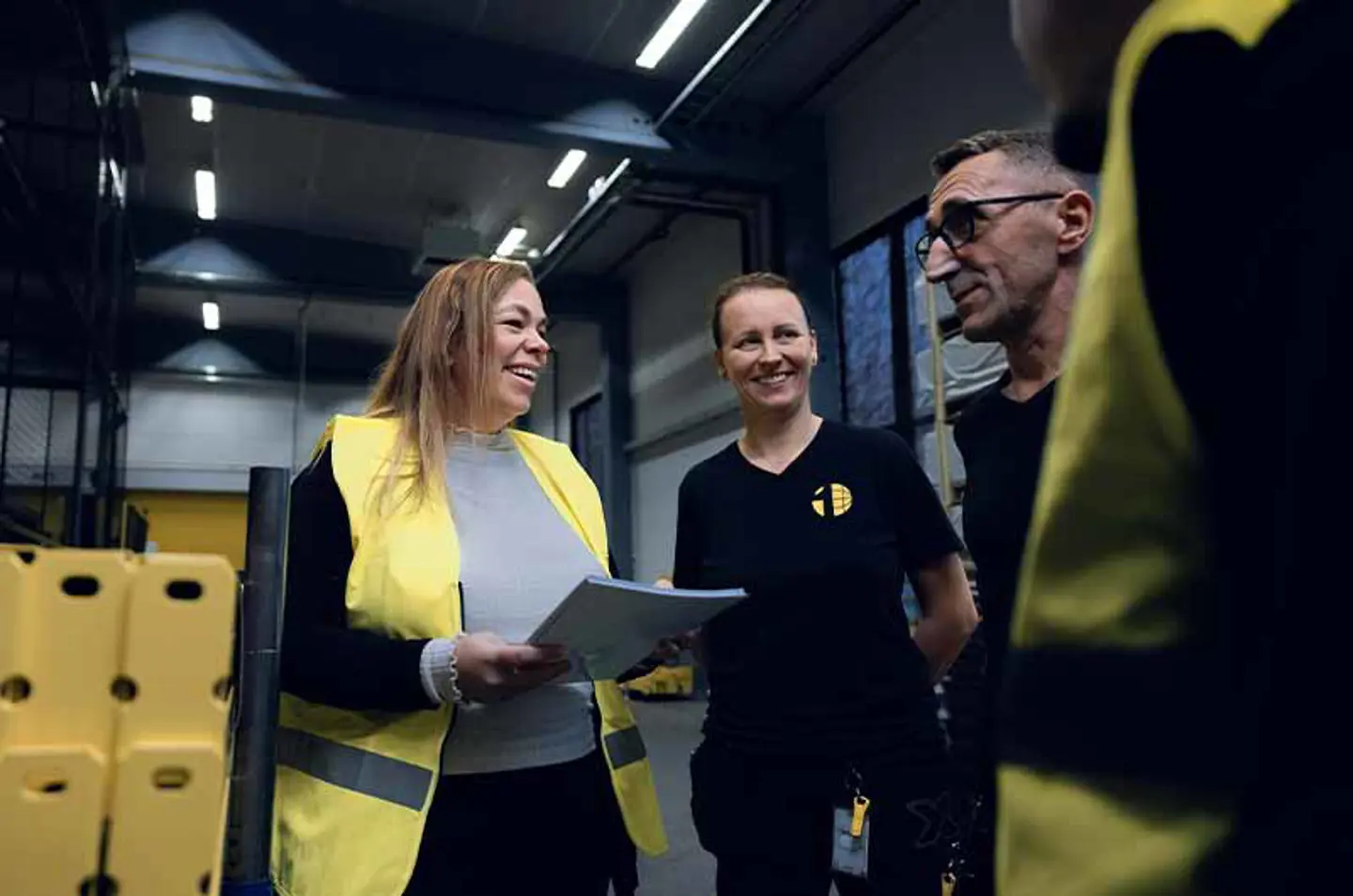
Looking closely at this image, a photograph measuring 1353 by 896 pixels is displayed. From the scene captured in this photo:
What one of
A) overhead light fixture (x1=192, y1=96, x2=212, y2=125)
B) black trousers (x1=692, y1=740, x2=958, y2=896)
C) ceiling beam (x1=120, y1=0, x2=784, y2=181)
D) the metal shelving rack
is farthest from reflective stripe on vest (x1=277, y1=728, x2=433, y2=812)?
overhead light fixture (x1=192, y1=96, x2=212, y2=125)

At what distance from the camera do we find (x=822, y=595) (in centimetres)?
150

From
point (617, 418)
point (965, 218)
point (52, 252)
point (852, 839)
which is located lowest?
point (852, 839)

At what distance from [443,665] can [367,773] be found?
6.1 inches

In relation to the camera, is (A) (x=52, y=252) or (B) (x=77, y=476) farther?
(B) (x=77, y=476)

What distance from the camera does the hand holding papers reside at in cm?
106

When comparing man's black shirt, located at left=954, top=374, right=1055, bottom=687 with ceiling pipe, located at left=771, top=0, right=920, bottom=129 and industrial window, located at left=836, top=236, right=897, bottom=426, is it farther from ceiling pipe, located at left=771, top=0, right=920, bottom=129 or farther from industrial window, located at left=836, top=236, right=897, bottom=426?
ceiling pipe, located at left=771, top=0, right=920, bottom=129

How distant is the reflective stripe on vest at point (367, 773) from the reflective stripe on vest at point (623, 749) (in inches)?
10.2

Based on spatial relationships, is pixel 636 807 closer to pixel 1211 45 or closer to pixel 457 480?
pixel 457 480

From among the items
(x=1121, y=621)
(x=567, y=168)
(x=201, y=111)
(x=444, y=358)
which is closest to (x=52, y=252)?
(x=444, y=358)

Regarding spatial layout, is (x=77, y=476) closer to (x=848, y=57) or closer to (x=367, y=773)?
(x=367, y=773)

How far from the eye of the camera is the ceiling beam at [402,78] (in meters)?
5.21

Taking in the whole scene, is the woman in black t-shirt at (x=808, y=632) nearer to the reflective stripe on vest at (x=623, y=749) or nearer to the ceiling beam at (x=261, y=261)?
the reflective stripe on vest at (x=623, y=749)

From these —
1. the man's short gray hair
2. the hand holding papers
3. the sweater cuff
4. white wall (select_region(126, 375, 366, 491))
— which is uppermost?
white wall (select_region(126, 375, 366, 491))

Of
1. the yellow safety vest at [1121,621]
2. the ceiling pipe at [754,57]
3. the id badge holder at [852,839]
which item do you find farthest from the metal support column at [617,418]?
the yellow safety vest at [1121,621]
